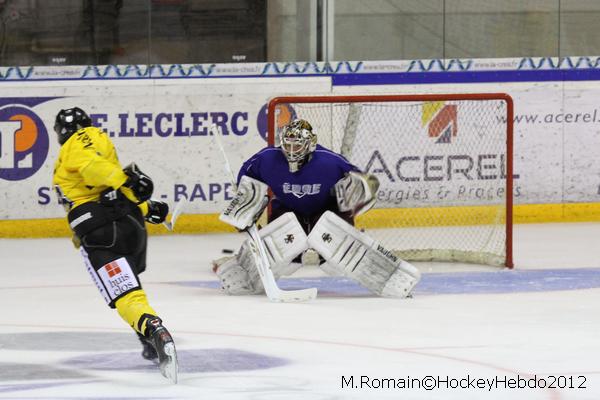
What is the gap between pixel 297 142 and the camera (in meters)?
7.52

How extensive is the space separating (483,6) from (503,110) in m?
1.06

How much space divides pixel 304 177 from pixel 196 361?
2150mm

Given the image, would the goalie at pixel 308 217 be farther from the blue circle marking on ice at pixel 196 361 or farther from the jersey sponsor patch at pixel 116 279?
the jersey sponsor patch at pixel 116 279

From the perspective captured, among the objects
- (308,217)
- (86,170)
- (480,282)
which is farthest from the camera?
(480,282)

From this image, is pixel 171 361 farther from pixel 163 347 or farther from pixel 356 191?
pixel 356 191

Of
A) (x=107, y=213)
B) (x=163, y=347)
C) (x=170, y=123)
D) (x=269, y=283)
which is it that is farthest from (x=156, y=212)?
(x=170, y=123)

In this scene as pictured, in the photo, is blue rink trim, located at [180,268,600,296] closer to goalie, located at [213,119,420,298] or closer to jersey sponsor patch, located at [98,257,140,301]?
goalie, located at [213,119,420,298]

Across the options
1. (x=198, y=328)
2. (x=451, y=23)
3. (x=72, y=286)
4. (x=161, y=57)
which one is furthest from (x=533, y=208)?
(x=198, y=328)

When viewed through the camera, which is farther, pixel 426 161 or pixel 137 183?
pixel 426 161

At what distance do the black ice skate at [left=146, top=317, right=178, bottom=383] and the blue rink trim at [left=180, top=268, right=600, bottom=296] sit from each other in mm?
2552

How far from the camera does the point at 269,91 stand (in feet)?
34.8

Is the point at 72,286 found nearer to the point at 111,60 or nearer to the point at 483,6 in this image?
the point at 111,60

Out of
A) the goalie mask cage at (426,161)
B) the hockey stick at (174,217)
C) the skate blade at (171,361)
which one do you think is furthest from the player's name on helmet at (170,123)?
the skate blade at (171,361)

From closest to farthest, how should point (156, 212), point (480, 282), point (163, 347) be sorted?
point (163, 347)
point (156, 212)
point (480, 282)
